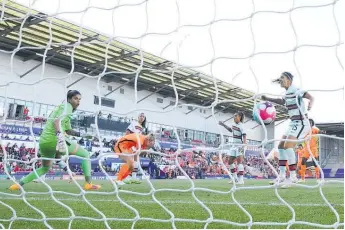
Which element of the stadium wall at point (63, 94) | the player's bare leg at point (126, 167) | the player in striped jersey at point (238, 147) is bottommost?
the player's bare leg at point (126, 167)

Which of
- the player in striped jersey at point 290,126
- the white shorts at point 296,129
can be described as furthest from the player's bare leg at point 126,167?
the white shorts at point 296,129

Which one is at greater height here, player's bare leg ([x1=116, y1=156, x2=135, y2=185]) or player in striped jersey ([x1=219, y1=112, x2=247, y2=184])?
player in striped jersey ([x1=219, y1=112, x2=247, y2=184])

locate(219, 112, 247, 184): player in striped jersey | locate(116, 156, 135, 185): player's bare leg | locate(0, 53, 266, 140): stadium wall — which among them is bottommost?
locate(116, 156, 135, 185): player's bare leg

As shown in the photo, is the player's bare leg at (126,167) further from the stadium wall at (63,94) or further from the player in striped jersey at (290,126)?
the stadium wall at (63,94)

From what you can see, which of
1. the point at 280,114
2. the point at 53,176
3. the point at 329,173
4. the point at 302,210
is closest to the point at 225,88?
the point at 302,210

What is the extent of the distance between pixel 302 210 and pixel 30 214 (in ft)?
6.02

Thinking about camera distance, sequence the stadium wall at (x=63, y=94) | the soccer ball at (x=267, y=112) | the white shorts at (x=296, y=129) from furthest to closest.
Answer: the stadium wall at (x=63, y=94), the soccer ball at (x=267, y=112), the white shorts at (x=296, y=129)

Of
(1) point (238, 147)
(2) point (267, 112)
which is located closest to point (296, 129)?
(2) point (267, 112)

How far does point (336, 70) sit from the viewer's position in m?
1.83

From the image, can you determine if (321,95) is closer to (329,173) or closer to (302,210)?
(302,210)

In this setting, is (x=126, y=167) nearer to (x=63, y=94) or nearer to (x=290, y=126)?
(x=290, y=126)

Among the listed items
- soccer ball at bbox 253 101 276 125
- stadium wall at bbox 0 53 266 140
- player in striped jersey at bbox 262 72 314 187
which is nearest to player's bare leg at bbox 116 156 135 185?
soccer ball at bbox 253 101 276 125

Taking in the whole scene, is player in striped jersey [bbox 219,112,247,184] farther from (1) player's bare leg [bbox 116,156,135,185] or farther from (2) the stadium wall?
(2) the stadium wall

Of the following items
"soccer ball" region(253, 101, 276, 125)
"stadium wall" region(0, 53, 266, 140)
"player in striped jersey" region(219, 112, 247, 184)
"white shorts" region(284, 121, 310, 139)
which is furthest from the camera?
"stadium wall" region(0, 53, 266, 140)
